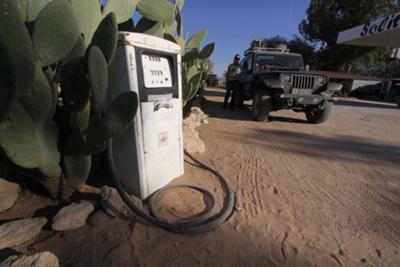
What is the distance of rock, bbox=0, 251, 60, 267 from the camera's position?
106cm

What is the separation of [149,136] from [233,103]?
6.15 m

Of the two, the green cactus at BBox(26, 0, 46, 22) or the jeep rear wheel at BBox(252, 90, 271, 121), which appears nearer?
the green cactus at BBox(26, 0, 46, 22)

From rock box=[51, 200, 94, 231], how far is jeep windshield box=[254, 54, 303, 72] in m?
5.72

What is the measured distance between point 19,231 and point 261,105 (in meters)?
4.77

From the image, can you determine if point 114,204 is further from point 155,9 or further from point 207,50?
point 207,50

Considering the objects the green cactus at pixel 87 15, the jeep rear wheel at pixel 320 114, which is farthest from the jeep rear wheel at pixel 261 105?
the green cactus at pixel 87 15

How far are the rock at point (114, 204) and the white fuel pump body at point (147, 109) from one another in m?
0.15

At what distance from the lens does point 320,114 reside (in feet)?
18.3

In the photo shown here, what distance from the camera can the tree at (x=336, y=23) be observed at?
21297 millimetres

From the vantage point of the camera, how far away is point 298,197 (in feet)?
7.18

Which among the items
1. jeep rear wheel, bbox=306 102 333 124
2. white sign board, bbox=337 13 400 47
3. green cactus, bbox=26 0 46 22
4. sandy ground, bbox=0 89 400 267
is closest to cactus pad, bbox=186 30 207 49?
sandy ground, bbox=0 89 400 267

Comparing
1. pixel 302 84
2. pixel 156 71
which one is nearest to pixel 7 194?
pixel 156 71

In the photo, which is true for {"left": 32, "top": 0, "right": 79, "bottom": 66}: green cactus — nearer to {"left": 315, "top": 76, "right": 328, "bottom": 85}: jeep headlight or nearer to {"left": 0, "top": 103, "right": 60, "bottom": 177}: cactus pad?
{"left": 0, "top": 103, "right": 60, "bottom": 177}: cactus pad

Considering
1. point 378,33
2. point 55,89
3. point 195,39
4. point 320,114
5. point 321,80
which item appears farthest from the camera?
point 378,33
